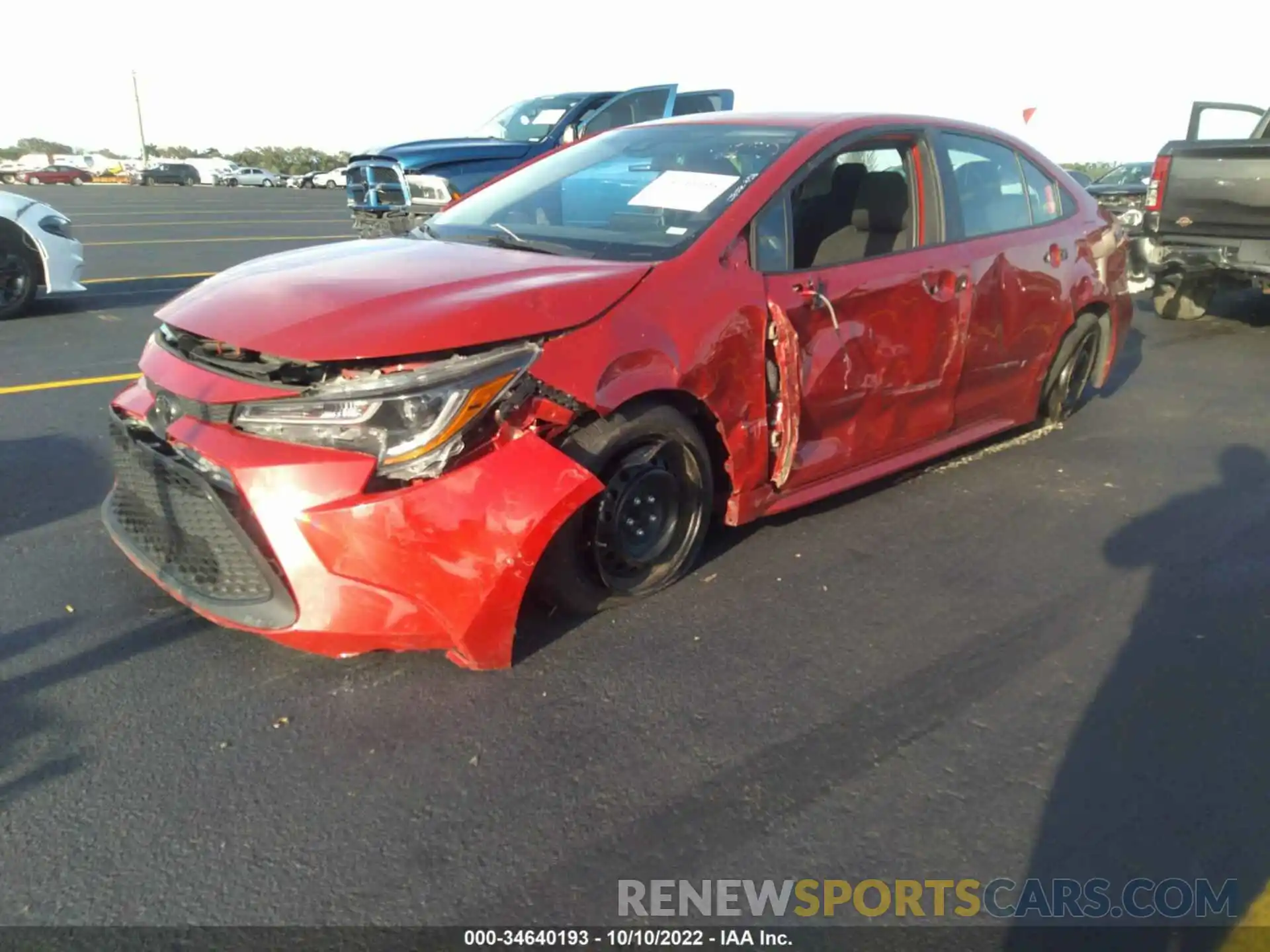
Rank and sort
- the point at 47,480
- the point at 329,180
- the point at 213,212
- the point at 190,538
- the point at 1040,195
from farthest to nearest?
the point at 329,180 → the point at 213,212 → the point at 1040,195 → the point at 47,480 → the point at 190,538

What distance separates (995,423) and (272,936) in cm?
413

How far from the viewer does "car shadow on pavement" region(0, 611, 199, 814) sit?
258cm

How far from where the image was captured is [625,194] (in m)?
3.96

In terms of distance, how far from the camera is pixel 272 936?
6.94 feet

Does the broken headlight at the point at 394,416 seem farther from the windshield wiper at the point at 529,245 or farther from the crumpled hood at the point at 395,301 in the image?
the windshield wiper at the point at 529,245

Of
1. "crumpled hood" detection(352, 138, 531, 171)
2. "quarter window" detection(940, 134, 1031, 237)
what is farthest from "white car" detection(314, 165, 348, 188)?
"quarter window" detection(940, 134, 1031, 237)

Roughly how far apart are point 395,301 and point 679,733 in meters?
1.48

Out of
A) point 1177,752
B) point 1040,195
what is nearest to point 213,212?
point 1040,195

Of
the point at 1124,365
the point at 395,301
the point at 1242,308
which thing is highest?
the point at 395,301

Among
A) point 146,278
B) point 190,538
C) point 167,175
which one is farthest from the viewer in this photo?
point 167,175

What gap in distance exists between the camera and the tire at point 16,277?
8.24 meters

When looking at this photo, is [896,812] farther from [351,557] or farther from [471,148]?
[471,148]

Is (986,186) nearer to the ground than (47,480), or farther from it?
farther from it

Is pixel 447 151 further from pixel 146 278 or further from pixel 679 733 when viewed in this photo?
pixel 679 733
